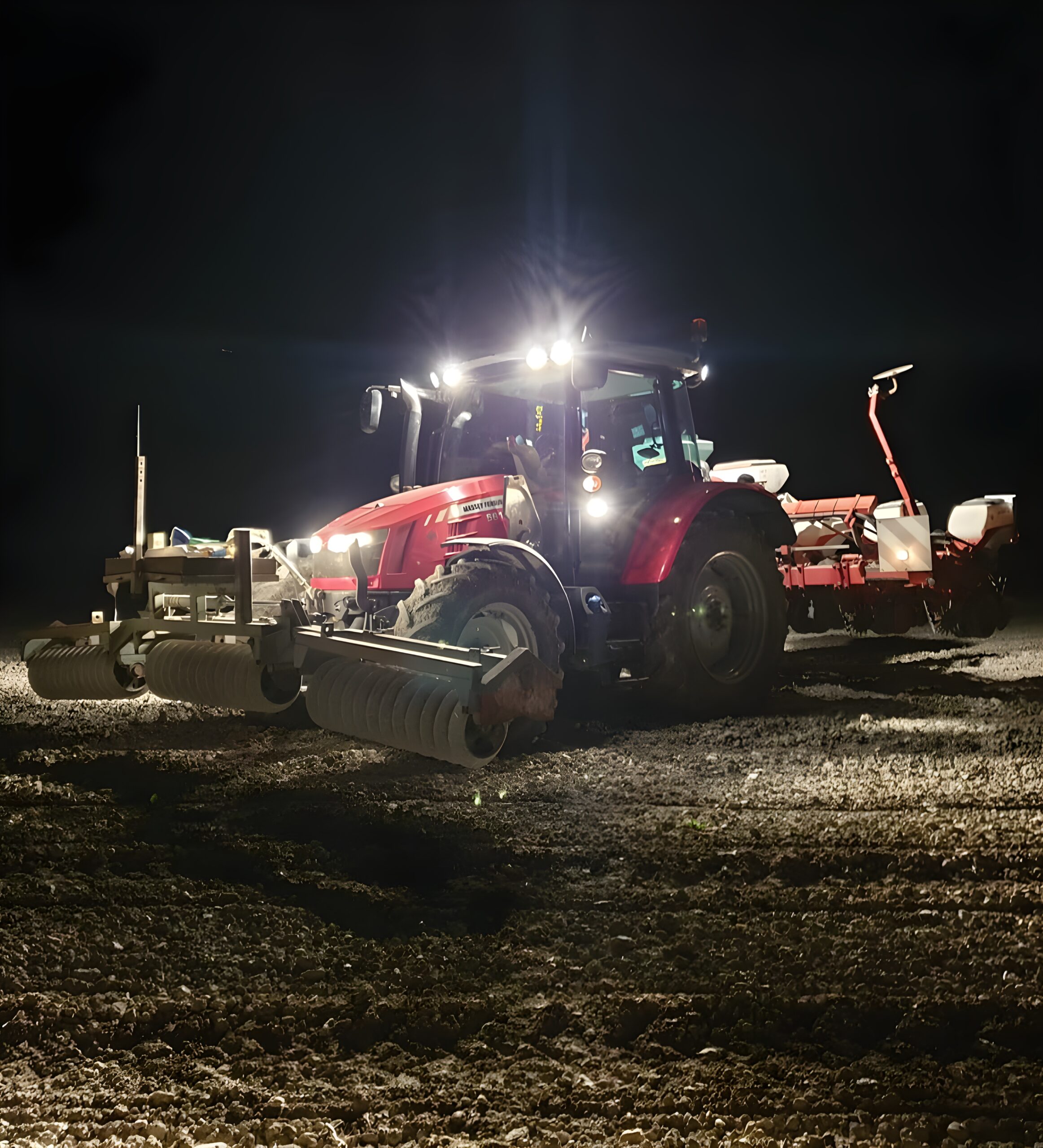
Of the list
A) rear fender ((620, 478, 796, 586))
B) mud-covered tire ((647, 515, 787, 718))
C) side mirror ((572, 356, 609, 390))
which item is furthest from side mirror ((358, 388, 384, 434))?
mud-covered tire ((647, 515, 787, 718))

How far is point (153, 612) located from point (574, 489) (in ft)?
9.31

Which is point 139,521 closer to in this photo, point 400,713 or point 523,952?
point 400,713

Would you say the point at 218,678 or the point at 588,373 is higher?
Result: the point at 588,373

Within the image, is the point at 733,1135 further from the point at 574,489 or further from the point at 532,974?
the point at 574,489

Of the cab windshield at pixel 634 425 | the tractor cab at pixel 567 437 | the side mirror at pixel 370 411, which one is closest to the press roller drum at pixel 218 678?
the tractor cab at pixel 567 437

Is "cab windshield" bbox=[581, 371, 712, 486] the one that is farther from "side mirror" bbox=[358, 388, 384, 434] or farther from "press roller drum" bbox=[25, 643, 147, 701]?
"press roller drum" bbox=[25, 643, 147, 701]

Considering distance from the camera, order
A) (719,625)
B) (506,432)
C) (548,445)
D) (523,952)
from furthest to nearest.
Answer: (719,625), (506,432), (548,445), (523,952)

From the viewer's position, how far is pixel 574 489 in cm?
611

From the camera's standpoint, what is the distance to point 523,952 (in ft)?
8.88

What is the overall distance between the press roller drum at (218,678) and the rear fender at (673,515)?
7.25 feet

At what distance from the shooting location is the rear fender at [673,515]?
6125 millimetres

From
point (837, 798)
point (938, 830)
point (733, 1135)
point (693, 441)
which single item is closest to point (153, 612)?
point (693, 441)

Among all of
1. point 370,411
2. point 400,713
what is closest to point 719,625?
point 370,411

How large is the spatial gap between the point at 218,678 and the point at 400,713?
5.12 ft
